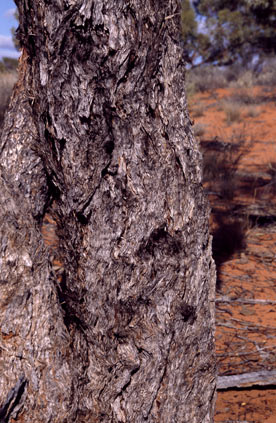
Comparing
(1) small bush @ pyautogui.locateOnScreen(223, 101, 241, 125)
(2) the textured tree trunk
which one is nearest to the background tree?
(1) small bush @ pyautogui.locateOnScreen(223, 101, 241, 125)

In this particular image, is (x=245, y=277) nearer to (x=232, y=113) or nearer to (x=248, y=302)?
(x=248, y=302)

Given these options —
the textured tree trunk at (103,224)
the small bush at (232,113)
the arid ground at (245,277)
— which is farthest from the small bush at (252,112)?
the textured tree trunk at (103,224)

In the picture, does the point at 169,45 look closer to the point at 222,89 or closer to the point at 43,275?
the point at 43,275

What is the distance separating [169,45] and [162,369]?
115cm

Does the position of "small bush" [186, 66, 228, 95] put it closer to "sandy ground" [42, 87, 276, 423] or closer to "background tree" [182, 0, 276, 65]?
"background tree" [182, 0, 276, 65]

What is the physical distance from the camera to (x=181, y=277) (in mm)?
1679

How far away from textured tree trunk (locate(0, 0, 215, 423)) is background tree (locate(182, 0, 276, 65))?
16634 millimetres

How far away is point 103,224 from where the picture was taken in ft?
5.22

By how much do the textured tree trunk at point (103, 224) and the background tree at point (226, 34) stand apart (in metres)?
16.6

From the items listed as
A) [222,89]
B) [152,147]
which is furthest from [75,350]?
[222,89]

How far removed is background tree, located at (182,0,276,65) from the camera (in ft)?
58.6

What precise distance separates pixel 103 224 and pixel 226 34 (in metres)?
20.1

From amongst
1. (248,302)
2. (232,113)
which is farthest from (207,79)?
(248,302)

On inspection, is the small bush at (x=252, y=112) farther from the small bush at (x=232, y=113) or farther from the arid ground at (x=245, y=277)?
the arid ground at (x=245, y=277)
